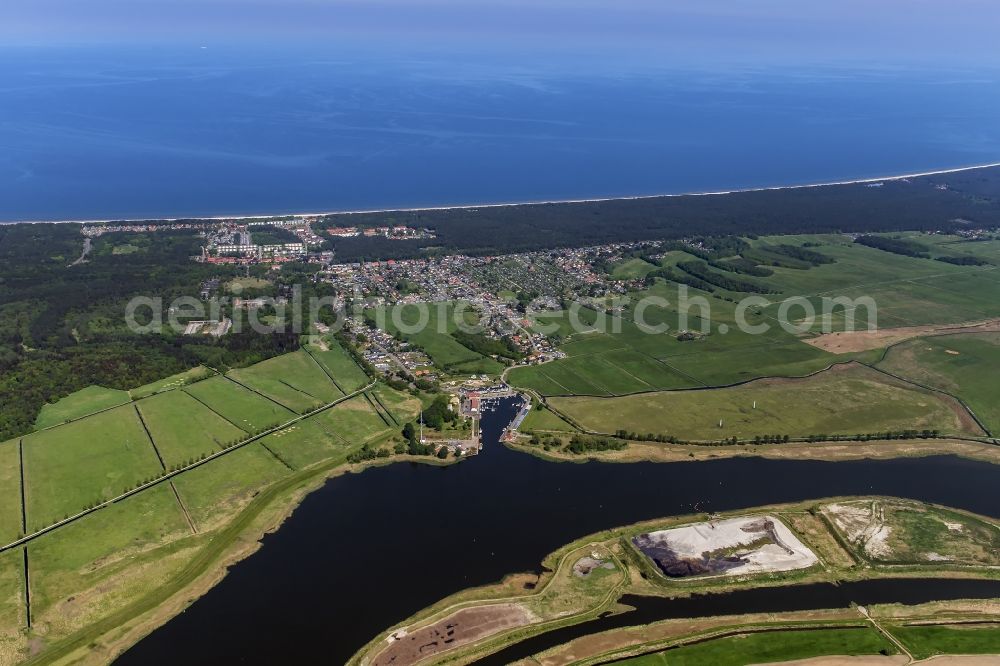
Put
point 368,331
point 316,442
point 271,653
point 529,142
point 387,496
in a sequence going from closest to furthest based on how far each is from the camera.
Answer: point 271,653 → point 387,496 → point 316,442 → point 368,331 → point 529,142

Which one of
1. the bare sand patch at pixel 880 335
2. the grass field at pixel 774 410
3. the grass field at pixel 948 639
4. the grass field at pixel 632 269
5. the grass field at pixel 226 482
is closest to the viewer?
the grass field at pixel 948 639

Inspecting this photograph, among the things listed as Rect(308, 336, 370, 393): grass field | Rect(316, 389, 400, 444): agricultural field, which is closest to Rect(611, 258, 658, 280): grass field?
Rect(308, 336, 370, 393): grass field

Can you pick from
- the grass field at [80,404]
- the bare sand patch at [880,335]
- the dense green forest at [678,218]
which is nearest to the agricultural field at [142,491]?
the grass field at [80,404]

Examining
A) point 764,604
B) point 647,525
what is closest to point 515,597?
point 647,525

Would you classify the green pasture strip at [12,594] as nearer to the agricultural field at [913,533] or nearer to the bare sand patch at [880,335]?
the agricultural field at [913,533]

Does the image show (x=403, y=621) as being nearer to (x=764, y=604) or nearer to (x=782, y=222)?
(x=764, y=604)


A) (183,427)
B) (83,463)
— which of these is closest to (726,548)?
(183,427)

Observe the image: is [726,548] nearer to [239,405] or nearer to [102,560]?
[102,560]
